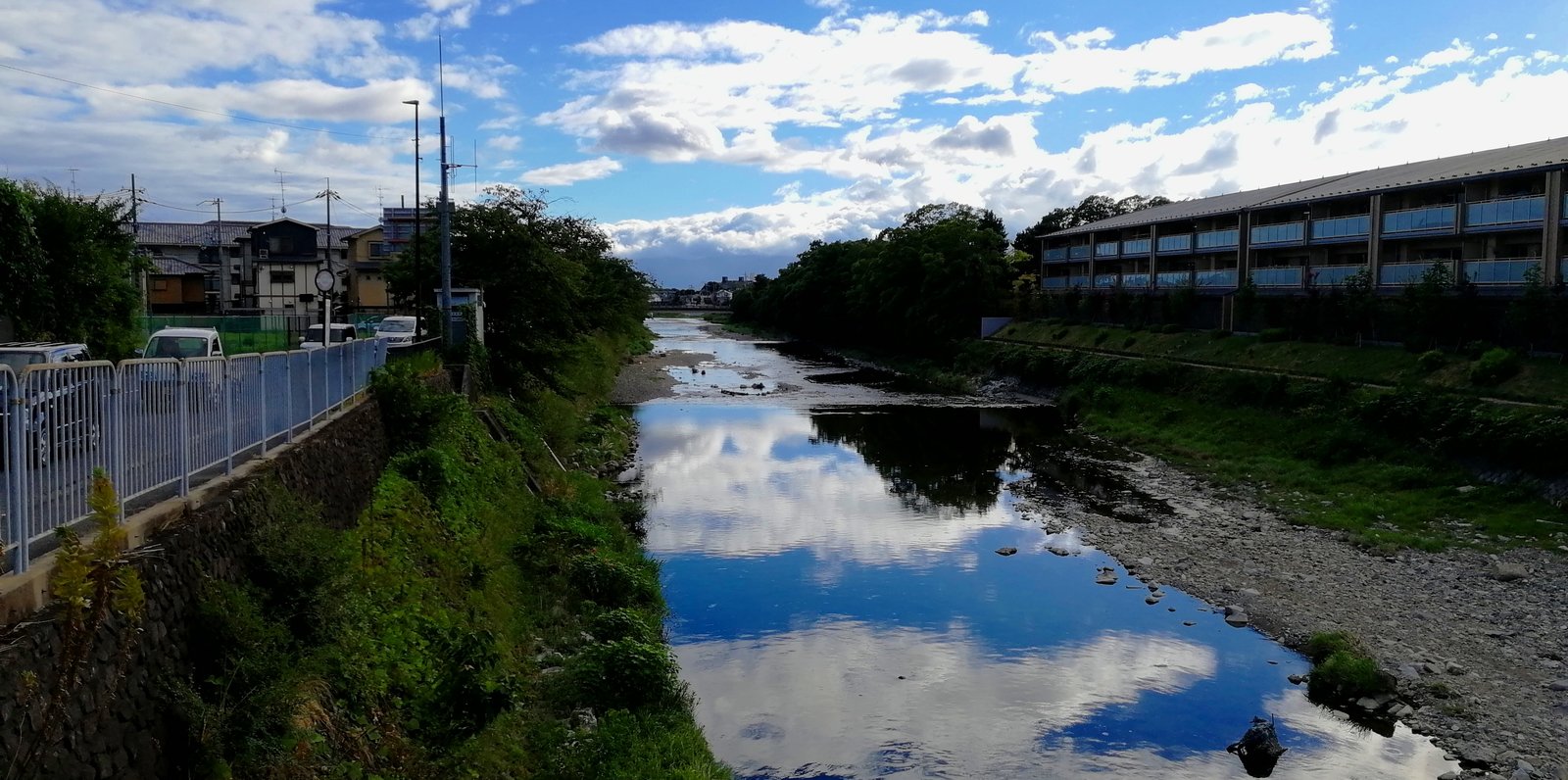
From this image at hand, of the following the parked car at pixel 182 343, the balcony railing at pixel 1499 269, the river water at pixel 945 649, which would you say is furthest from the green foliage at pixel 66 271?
the balcony railing at pixel 1499 269

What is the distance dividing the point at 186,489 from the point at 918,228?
7833 cm

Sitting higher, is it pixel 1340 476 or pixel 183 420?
pixel 183 420

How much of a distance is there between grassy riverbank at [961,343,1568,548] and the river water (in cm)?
612

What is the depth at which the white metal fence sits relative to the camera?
19.7ft

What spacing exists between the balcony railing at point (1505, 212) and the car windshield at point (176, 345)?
39143 mm

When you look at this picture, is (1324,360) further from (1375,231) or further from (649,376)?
(649,376)

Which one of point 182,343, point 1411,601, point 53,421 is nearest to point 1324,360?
point 1411,601

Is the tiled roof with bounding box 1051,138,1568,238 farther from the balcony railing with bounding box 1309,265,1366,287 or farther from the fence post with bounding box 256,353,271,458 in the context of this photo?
the fence post with bounding box 256,353,271,458

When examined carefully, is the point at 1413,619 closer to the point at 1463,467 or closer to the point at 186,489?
the point at 1463,467

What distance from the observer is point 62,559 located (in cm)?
462

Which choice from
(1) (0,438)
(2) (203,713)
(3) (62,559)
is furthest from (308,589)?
(3) (62,559)

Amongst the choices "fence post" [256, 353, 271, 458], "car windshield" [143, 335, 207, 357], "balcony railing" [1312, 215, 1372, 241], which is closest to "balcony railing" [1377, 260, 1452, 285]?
"balcony railing" [1312, 215, 1372, 241]

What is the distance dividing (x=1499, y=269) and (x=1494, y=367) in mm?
5625

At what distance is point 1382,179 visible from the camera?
4656cm
